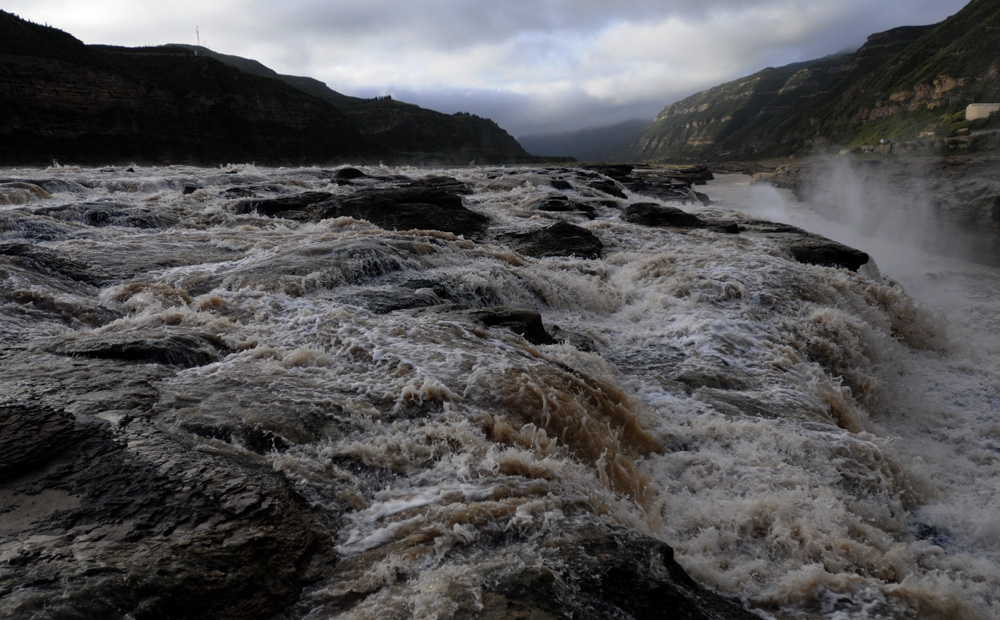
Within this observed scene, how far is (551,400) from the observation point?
5391 millimetres

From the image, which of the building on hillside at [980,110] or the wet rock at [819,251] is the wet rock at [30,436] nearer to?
the wet rock at [819,251]

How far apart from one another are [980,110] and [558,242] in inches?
1841

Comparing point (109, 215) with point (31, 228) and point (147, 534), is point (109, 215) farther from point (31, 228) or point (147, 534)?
point (147, 534)

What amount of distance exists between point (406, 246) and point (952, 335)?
11107 mm

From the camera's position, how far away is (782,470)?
5.20 meters

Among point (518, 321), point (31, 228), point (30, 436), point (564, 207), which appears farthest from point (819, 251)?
point (31, 228)

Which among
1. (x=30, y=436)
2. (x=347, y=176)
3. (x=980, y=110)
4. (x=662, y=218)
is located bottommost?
(x=30, y=436)

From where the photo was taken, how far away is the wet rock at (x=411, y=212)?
14.2 metres

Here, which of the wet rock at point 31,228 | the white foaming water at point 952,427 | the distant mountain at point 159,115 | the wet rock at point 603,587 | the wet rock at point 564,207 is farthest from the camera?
the distant mountain at point 159,115

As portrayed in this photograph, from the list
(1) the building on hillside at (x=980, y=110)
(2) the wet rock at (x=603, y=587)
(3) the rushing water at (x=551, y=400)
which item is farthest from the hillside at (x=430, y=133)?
(2) the wet rock at (x=603, y=587)

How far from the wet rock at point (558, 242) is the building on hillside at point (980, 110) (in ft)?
144

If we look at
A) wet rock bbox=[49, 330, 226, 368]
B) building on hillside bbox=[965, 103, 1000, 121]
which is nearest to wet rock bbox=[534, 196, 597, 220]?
wet rock bbox=[49, 330, 226, 368]

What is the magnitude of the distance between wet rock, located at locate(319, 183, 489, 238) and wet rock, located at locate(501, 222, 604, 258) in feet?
4.14

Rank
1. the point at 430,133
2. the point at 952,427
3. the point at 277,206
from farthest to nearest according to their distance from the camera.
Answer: the point at 430,133 → the point at 277,206 → the point at 952,427
